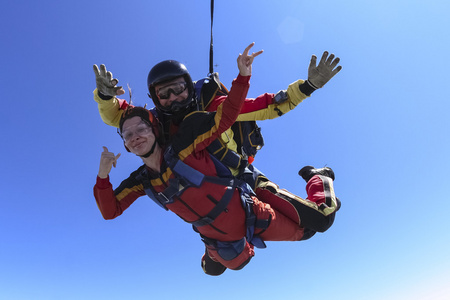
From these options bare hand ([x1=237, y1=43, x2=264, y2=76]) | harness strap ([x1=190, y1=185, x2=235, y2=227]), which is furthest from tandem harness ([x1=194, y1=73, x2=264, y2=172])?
bare hand ([x1=237, y1=43, x2=264, y2=76])

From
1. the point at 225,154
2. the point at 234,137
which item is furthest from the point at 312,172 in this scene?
the point at 225,154

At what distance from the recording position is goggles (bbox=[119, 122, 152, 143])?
271 centimetres

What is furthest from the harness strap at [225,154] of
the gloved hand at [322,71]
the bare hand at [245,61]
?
the gloved hand at [322,71]

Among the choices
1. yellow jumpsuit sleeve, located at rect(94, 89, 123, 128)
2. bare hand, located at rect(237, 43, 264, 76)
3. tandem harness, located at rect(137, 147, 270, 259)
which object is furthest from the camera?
yellow jumpsuit sleeve, located at rect(94, 89, 123, 128)

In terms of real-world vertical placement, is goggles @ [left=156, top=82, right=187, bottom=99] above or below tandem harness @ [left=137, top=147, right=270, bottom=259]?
above

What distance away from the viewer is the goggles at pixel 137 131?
8.89 feet

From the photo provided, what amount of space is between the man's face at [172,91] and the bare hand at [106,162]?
2.24ft

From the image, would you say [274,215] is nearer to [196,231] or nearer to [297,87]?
[196,231]

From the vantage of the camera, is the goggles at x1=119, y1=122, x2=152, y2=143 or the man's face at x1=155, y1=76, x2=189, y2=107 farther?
the man's face at x1=155, y1=76, x2=189, y2=107

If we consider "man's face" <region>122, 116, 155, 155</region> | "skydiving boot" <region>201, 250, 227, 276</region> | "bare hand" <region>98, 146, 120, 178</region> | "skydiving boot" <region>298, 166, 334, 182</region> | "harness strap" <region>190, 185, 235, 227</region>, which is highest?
"skydiving boot" <region>298, 166, 334, 182</region>

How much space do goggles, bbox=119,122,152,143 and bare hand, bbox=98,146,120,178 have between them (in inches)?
8.4

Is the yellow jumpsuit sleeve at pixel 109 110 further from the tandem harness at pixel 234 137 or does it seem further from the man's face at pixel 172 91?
the tandem harness at pixel 234 137

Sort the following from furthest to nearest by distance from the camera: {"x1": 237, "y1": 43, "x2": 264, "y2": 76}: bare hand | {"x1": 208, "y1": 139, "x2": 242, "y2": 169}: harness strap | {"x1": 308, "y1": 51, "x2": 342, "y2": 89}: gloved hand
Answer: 1. {"x1": 208, "y1": 139, "x2": 242, "y2": 169}: harness strap
2. {"x1": 308, "y1": 51, "x2": 342, "y2": 89}: gloved hand
3. {"x1": 237, "y1": 43, "x2": 264, "y2": 76}: bare hand

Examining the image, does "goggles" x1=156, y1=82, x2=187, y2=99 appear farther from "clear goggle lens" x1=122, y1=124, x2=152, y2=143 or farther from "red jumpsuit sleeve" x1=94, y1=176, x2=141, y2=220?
"red jumpsuit sleeve" x1=94, y1=176, x2=141, y2=220
